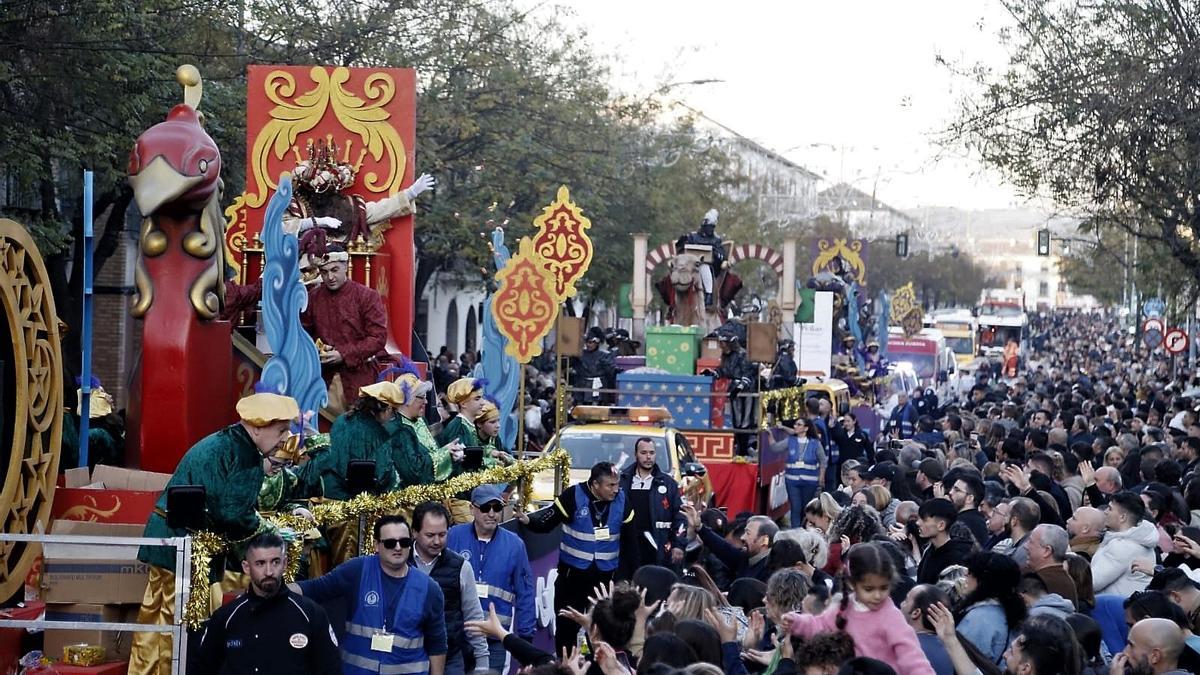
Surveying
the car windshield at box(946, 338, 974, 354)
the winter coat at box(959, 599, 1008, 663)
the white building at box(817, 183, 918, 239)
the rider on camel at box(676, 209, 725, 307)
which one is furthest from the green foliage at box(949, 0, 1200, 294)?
the white building at box(817, 183, 918, 239)

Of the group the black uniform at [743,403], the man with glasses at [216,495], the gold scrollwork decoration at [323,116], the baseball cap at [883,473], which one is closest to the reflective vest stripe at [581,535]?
the man with glasses at [216,495]

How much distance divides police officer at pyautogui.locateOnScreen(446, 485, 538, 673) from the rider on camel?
1551 centimetres

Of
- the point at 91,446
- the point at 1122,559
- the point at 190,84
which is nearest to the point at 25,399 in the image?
the point at 91,446

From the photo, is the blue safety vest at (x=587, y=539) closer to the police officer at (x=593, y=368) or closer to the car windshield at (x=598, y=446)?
the car windshield at (x=598, y=446)

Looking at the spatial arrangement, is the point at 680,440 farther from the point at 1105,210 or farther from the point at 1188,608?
the point at 1105,210

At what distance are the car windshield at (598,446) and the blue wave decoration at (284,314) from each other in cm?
500

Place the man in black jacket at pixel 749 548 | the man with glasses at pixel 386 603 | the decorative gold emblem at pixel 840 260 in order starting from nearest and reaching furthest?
the man with glasses at pixel 386 603 < the man in black jacket at pixel 749 548 < the decorative gold emblem at pixel 840 260

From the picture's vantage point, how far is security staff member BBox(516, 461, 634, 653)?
446 inches

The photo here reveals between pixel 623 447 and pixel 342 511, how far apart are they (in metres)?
8.22

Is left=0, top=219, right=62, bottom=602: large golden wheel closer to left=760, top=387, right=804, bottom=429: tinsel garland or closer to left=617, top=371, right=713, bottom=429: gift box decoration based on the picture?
left=617, top=371, right=713, bottom=429: gift box decoration

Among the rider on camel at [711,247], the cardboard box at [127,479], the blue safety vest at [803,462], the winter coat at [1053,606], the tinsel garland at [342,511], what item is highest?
the rider on camel at [711,247]

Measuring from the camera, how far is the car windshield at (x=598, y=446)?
16.8 metres

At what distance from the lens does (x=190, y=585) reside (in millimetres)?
7492

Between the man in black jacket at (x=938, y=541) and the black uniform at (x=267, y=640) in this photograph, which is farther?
the man in black jacket at (x=938, y=541)
